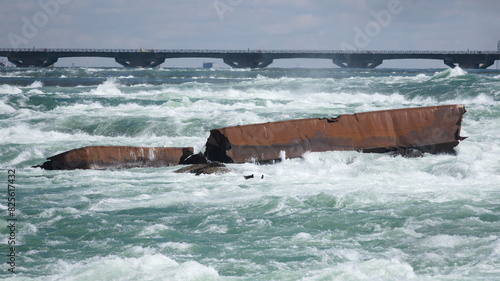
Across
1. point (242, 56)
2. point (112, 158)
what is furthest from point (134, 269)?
point (242, 56)

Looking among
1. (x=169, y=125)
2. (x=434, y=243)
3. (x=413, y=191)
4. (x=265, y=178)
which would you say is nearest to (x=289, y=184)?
(x=265, y=178)

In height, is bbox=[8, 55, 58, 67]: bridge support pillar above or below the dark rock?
above

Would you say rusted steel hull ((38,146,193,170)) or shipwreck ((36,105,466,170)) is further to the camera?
rusted steel hull ((38,146,193,170))

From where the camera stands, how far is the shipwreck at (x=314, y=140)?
1423 centimetres

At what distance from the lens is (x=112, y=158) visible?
48.0 feet

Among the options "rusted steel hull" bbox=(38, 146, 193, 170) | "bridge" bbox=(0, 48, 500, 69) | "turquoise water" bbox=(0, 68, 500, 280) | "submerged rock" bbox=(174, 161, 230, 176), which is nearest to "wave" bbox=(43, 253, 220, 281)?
"turquoise water" bbox=(0, 68, 500, 280)

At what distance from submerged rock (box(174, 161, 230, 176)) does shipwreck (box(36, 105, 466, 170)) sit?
0.47 m

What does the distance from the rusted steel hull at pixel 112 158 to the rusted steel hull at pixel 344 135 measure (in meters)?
0.93

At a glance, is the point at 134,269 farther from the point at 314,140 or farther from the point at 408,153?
the point at 408,153

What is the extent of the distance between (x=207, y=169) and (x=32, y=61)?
127926 mm

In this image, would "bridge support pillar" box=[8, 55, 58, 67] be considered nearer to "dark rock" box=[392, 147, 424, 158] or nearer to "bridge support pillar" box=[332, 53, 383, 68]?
"bridge support pillar" box=[332, 53, 383, 68]

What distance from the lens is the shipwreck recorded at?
46.7ft

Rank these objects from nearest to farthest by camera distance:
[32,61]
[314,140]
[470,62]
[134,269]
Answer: [134,269], [314,140], [470,62], [32,61]

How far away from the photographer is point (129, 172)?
14.1m
